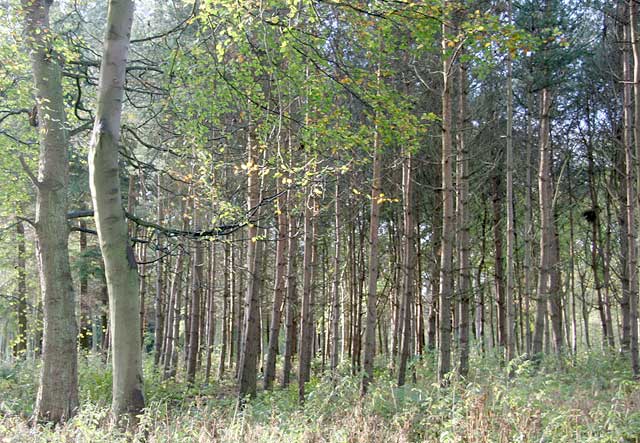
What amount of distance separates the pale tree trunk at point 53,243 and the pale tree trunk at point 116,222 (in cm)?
281

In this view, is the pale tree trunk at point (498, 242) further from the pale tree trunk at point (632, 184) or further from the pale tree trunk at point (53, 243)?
the pale tree trunk at point (53, 243)

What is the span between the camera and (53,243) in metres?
8.30

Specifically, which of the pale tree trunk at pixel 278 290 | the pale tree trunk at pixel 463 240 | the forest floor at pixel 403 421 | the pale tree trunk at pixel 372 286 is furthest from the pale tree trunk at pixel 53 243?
the pale tree trunk at pixel 463 240

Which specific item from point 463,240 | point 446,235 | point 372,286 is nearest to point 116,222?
point 446,235

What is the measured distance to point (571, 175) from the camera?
56.9 feet

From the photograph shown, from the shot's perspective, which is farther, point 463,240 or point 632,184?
point 632,184

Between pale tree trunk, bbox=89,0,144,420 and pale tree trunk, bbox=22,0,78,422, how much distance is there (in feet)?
9.21

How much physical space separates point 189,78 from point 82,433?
14.7 ft

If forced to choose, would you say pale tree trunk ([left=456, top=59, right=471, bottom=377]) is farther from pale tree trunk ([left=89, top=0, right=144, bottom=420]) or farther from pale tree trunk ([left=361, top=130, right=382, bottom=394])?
pale tree trunk ([left=89, top=0, right=144, bottom=420])

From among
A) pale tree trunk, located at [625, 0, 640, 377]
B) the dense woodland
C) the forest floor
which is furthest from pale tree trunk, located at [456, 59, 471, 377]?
pale tree trunk, located at [625, 0, 640, 377]

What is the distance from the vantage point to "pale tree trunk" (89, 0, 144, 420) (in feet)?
18.4

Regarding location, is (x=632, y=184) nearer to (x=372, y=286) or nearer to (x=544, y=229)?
(x=544, y=229)

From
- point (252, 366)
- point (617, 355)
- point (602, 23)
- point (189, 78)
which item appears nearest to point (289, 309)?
point (252, 366)

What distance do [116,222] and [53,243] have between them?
3301mm
